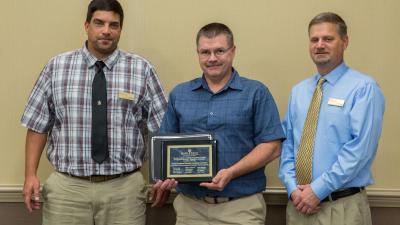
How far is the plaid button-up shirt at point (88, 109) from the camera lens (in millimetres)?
2732

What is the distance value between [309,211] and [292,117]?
506mm

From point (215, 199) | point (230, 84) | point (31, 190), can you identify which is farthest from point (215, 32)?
point (31, 190)

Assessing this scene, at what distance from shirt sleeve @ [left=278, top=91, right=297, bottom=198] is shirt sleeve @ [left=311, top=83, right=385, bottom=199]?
149mm

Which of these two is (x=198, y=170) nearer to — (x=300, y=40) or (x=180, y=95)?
(x=180, y=95)

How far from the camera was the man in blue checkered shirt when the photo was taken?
8.04 ft

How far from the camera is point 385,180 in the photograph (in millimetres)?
3066

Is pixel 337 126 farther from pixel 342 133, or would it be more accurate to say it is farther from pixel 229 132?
pixel 229 132

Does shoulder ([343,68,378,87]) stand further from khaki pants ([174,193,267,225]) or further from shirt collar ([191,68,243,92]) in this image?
khaki pants ([174,193,267,225])

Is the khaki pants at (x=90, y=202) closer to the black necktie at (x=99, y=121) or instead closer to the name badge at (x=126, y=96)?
the black necktie at (x=99, y=121)

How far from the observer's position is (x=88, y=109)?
9.01 feet

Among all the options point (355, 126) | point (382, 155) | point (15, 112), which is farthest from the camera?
point (15, 112)

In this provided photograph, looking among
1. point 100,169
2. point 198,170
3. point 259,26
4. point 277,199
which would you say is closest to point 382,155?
point 277,199

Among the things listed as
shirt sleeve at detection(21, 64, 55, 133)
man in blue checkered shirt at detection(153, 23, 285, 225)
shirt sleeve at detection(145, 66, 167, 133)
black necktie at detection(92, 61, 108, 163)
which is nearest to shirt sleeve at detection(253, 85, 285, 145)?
man in blue checkered shirt at detection(153, 23, 285, 225)

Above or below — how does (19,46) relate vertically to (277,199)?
above
